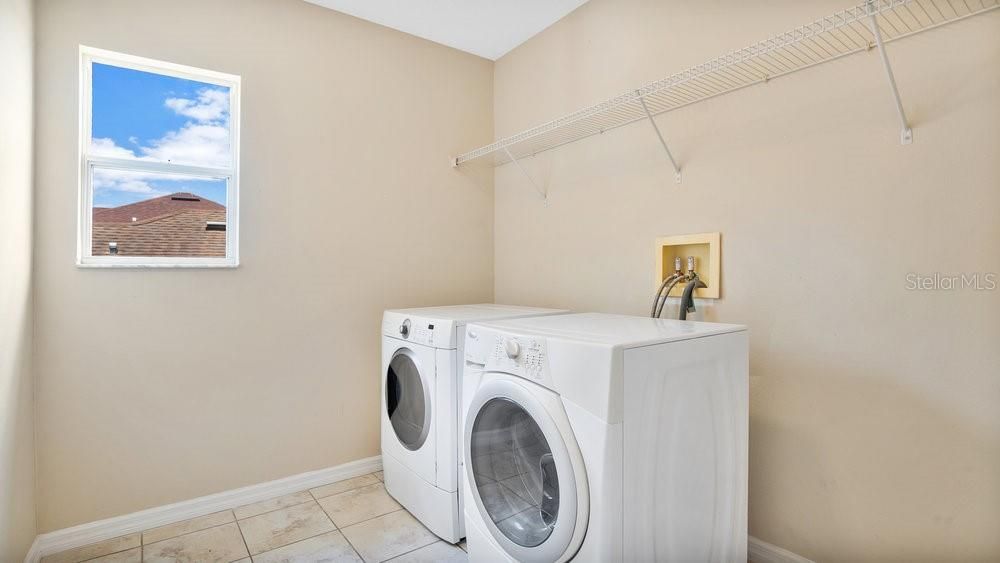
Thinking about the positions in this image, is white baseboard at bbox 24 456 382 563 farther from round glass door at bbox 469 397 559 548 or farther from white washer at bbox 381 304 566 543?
round glass door at bbox 469 397 559 548

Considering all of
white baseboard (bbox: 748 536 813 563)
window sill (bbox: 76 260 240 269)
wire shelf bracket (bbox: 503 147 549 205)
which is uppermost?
wire shelf bracket (bbox: 503 147 549 205)

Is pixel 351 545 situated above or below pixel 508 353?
below

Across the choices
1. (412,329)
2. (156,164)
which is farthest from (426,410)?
(156,164)

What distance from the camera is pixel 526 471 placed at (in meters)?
1.55

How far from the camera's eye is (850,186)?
1.53 m

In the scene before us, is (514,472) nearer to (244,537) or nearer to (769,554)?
(769,554)

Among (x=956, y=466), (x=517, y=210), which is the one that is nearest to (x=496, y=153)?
(x=517, y=210)

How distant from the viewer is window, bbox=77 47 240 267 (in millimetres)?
2041

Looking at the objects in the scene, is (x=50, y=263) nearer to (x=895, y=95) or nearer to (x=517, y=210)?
(x=517, y=210)

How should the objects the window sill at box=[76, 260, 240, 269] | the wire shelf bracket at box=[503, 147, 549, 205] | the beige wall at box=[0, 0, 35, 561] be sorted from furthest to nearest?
the wire shelf bracket at box=[503, 147, 549, 205] < the window sill at box=[76, 260, 240, 269] < the beige wall at box=[0, 0, 35, 561]

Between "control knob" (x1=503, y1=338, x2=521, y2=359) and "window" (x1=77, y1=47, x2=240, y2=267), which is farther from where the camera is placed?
"window" (x1=77, y1=47, x2=240, y2=267)

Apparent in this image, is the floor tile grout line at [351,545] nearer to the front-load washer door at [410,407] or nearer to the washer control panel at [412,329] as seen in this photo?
the front-load washer door at [410,407]

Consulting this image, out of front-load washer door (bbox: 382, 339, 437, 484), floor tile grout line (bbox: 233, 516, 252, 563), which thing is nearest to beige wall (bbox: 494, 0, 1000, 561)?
front-load washer door (bbox: 382, 339, 437, 484)

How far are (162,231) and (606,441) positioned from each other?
7.01ft
